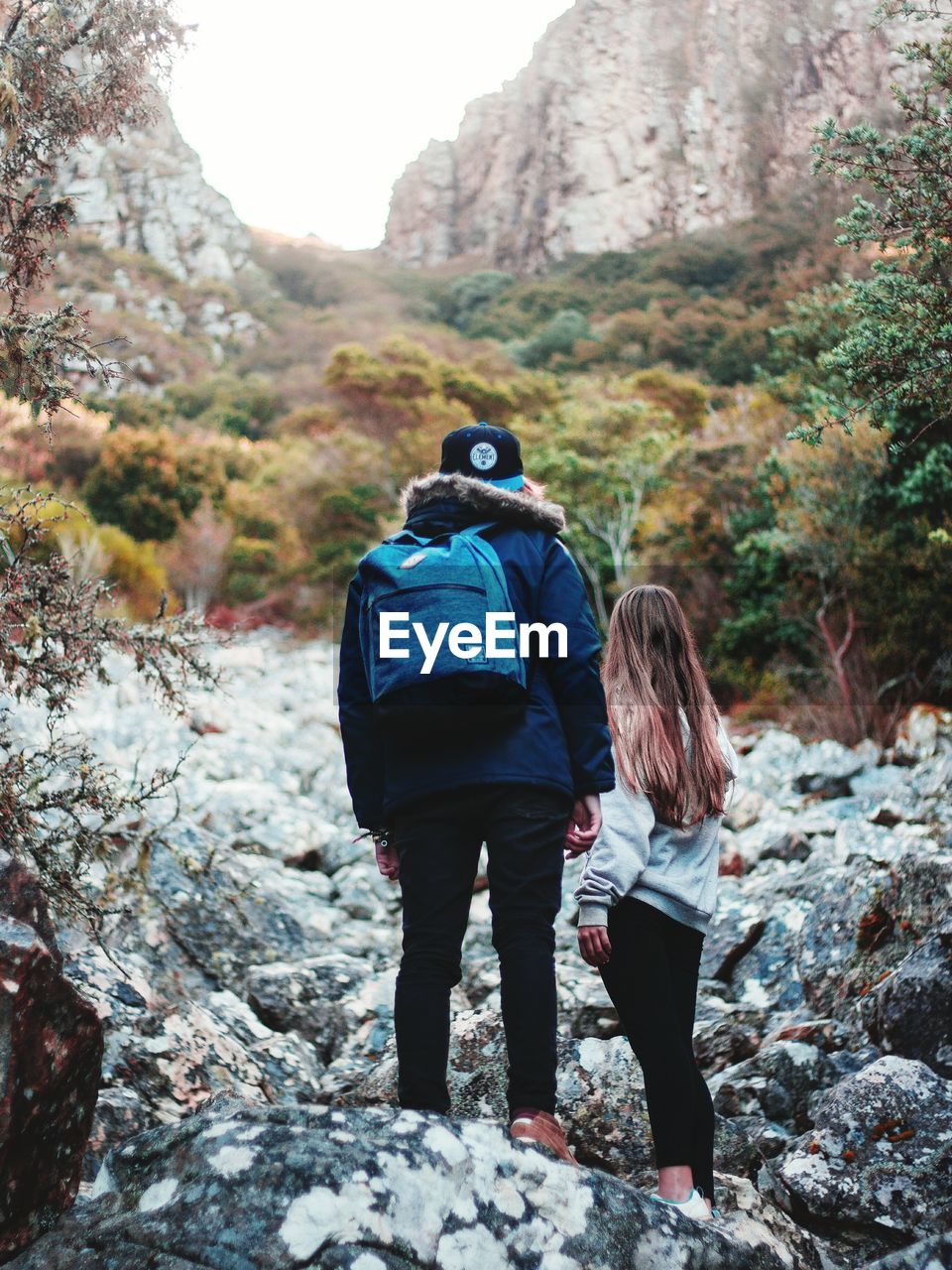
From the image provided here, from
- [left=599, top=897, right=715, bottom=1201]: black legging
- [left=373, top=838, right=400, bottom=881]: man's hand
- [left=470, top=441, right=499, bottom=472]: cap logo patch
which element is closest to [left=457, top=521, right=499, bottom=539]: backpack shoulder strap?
[left=470, top=441, right=499, bottom=472]: cap logo patch

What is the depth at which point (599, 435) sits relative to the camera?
69.8ft

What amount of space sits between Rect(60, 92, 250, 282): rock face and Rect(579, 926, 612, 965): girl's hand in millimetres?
59358

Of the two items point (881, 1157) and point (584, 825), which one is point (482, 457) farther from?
point (881, 1157)

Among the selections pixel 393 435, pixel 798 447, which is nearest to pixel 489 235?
pixel 393 435

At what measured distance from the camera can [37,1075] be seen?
191 centimetres

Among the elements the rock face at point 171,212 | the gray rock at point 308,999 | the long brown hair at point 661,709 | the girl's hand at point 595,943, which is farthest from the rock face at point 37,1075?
the rock face at point 171,212

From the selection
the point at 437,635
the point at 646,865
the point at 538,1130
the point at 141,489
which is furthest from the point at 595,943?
the point at 141,489

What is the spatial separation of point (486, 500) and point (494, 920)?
93 cm

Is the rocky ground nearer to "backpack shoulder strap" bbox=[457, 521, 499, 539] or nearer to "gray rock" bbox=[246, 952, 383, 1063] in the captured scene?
"gray rock" bbox=[246, 952, 383, 1063]

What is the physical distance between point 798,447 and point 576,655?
12159 millimetres

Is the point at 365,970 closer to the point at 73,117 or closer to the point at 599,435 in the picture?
the point at 73,117

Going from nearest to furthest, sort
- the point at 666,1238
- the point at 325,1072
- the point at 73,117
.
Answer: the point at 666,1238 → the point at 73,117 → the point at 325,1072

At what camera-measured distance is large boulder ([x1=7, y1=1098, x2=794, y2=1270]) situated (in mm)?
1665

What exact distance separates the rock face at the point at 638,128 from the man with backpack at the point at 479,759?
46692mm
